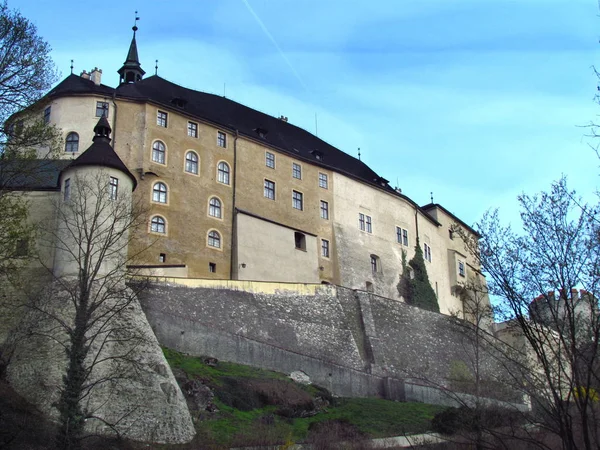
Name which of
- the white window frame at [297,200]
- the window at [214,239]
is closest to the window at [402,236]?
the white window frame at [297,200]

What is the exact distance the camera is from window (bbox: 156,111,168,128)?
1698 inches

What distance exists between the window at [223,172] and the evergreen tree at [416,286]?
15007 mm

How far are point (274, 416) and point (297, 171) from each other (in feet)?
74.0

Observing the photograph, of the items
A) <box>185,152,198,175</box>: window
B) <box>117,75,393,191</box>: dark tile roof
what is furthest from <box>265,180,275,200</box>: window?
<box>185,152,198,175</box>: window

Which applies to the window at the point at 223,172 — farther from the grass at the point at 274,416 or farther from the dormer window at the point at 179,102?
the grass at the point at 274,416

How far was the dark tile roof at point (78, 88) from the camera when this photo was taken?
41688 millimetres

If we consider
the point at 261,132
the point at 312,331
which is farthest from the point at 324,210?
the point at 312,331

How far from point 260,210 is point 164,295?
12314 millimetres

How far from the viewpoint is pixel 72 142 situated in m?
41.2

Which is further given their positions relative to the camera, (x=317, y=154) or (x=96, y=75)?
(x=317, y=154)

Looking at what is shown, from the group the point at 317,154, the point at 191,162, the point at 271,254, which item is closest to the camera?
the point at 191,162

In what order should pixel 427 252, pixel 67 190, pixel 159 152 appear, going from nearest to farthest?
1. pixel 67 190
2. pixel 159 152
3. pixel 427 252

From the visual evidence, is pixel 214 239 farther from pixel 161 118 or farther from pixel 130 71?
pixel 130 71

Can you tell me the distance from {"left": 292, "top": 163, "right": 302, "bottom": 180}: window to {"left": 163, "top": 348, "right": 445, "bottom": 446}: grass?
17609 millimetres
